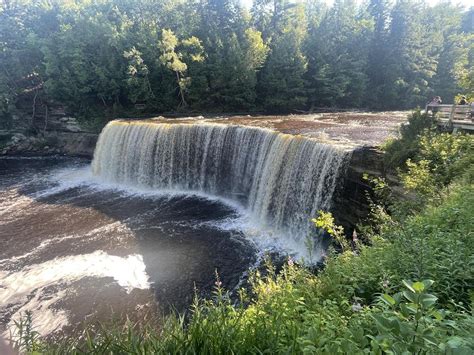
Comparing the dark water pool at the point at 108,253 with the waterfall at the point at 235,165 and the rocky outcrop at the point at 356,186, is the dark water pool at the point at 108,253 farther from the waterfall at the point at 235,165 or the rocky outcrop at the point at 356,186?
the rocky outcrop at the point at 356,186

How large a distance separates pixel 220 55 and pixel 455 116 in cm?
2116

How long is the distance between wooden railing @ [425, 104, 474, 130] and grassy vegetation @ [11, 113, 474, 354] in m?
4.21

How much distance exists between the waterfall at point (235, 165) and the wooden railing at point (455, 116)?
116 inches

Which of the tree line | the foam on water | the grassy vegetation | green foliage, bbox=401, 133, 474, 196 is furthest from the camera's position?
the tree line

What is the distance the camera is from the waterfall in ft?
35.0

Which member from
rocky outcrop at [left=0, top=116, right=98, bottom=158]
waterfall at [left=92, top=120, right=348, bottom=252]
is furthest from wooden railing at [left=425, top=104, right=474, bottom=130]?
rocky outcrop at [left=0, top=116, right=98, bottom=158]

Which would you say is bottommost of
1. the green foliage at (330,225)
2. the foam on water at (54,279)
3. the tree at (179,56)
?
the foam on water at (54,279)

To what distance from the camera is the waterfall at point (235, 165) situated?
10672 millimetres

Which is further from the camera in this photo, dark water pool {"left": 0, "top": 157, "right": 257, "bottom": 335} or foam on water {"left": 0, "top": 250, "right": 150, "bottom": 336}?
dark water pool {"left": 0, "top": 157, "right": 257, "bottom": 335}

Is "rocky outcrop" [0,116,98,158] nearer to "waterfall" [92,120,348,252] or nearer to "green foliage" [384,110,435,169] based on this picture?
"waterfall" [92,120,348,252]

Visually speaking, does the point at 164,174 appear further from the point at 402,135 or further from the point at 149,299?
the point at 402,135

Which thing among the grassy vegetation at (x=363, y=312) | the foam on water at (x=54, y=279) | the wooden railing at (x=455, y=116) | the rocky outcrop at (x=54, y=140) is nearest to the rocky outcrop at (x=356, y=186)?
the wooden railing at (x=455, y=116)

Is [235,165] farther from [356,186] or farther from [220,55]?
[220,55]

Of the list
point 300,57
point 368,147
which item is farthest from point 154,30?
point 368,147
